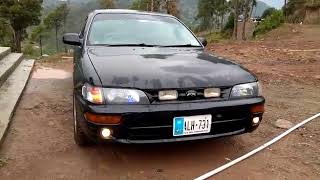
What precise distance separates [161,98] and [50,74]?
6.35m

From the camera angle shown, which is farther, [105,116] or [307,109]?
[307,109]

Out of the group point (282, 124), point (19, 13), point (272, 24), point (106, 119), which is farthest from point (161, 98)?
point (19, 13)

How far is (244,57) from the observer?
11484mm

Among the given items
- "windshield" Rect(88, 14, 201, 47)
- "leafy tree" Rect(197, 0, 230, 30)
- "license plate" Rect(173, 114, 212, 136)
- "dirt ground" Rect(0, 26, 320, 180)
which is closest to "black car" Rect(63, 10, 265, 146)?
"license plate" Rect(173, 114, 212, 136)

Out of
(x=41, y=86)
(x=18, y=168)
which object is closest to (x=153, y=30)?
(x=18, y=168)

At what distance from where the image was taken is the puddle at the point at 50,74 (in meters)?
8.77

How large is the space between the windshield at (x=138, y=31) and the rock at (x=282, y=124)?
1373mm

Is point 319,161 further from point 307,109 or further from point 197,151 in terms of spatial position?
point 307,109

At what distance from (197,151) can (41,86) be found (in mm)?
4266

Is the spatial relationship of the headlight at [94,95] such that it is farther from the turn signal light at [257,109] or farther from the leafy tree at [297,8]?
the leafy tree at [297,8]

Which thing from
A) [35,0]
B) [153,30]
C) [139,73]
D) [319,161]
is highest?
[35,0]

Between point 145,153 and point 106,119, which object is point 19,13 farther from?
point 106,119

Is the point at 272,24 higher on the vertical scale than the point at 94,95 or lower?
higher

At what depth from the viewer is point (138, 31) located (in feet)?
15.9
